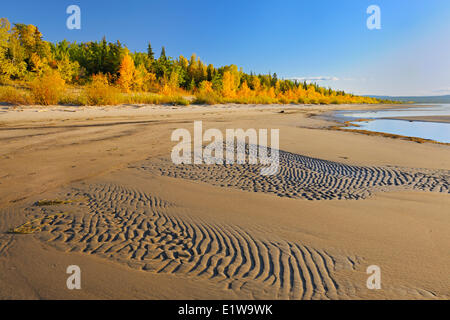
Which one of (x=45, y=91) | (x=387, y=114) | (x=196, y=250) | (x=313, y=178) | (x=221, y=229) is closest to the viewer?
(x=196, y=250)

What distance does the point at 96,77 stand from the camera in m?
30.4

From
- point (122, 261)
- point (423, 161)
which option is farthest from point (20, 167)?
point (423, 161)

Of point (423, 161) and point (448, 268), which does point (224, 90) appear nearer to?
point (423, 161)

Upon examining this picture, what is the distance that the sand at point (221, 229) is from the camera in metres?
1.55

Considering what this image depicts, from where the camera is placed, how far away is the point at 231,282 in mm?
1581

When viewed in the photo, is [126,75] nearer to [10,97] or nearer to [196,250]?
[10,97]

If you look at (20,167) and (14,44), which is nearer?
(20,167)

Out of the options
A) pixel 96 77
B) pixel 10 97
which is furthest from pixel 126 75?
pixel 10 97

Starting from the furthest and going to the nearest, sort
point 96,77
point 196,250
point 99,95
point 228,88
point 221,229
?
point 228,88
point 96,77
point 99,95
point 221,229
point 196,250

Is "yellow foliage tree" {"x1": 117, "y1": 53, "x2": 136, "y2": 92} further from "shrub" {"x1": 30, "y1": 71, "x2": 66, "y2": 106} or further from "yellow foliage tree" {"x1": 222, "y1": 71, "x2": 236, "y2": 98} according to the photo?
"shrub" {"x1": 30, "y1": 71, "x2": 66, "y2": 106}

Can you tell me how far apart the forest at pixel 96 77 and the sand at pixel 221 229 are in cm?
1304

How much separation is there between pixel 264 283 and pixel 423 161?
534 centimetres

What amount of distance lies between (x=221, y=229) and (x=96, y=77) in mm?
34341

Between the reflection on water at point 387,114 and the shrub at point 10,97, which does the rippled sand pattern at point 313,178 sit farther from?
the reflection on water at point 387,114
